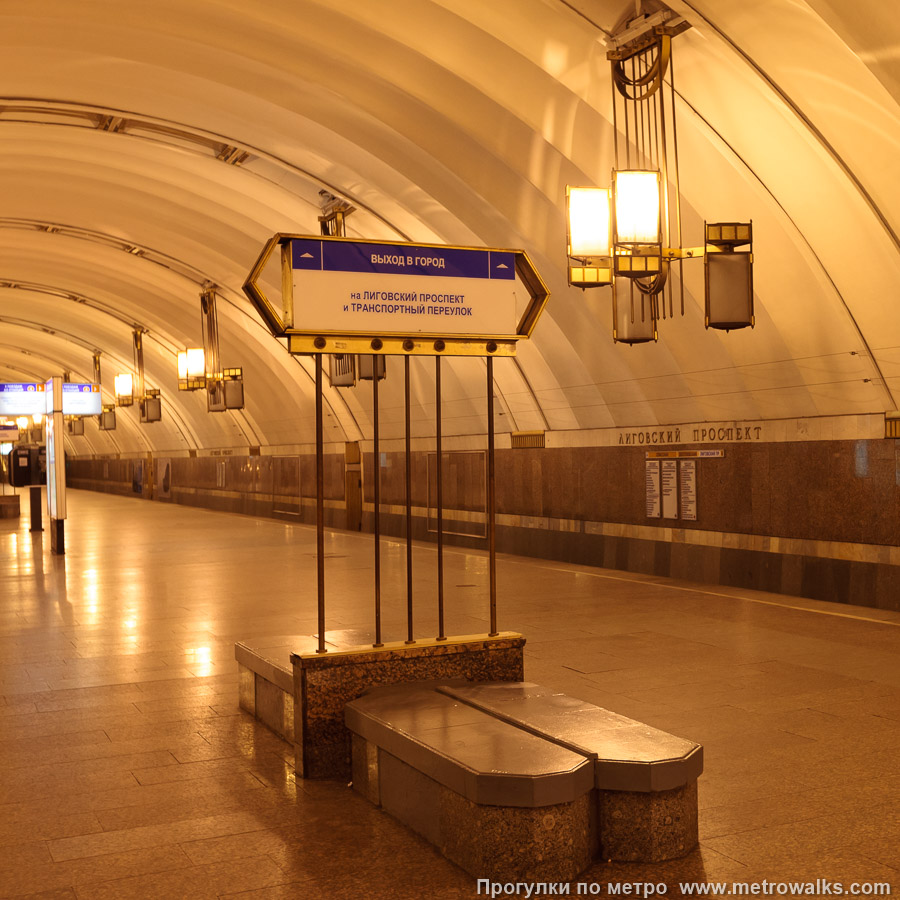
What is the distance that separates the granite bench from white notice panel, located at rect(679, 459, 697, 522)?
26.8ft

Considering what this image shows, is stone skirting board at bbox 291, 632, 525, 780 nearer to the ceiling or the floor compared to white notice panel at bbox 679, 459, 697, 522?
nearer to the floor

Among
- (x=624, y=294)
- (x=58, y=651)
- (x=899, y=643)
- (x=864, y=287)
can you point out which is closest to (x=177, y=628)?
(x=58, y=651)

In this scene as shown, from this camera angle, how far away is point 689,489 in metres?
12.5

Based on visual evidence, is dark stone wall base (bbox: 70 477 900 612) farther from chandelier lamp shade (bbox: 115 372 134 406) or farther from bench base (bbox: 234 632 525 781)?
chandelier lamp shade (bbox: 115 372 134 406)

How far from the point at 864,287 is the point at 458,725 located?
7199mm

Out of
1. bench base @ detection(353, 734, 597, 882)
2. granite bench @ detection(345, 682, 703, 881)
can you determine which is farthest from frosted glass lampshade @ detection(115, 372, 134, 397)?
bench base @ detection(353, 734, 597, 882)

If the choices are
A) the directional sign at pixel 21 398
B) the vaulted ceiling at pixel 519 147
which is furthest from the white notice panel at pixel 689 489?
the directional sign at pixel 21 398

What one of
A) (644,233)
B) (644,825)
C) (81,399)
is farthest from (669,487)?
(81,399)

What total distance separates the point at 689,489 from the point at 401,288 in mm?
7954

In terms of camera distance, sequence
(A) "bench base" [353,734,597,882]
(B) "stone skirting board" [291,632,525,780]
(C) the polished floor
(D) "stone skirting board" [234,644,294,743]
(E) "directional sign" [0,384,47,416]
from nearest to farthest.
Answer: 1. (A) "bench base" [353,734,597,882]
2. (C) the polished floor
3. (B) "stone skirting board" [291,632,525,780]
4. (D) "stone skirting board" [234,644,294,743]
5. (E) "directional sign" [0,384,47,416]

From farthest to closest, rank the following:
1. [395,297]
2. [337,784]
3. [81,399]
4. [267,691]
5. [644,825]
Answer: [81,399], [267,691], [395,297], [337,784], [644,825]

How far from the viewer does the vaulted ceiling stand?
8961 millimetres

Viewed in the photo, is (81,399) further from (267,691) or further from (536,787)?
(536,787)

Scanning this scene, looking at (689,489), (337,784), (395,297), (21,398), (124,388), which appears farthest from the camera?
(124,388)
